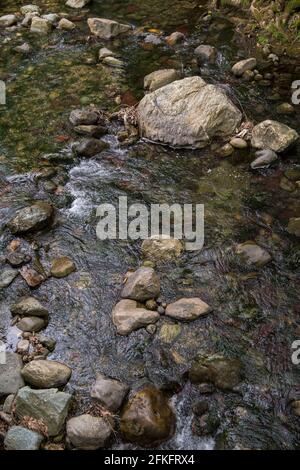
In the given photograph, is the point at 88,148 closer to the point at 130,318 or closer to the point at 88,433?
the point at 130,318

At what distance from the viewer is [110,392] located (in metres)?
4.01

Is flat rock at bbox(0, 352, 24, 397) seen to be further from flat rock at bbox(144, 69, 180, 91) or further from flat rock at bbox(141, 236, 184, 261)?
flat rock at bbox(144, 69, 180, 91)

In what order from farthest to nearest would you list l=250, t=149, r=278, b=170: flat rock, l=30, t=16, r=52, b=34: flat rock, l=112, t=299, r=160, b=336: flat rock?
l=30, t=16, r=52, b=34: flat rock → l=250, t=149, r=278, b=170: flat rock → l=112, t=299, r=160, b=336: flat rock

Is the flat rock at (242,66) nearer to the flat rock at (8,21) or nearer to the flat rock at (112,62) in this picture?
the flat rock at (112,62)

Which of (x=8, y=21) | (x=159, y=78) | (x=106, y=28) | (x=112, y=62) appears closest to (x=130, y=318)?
(x=159, y=78)

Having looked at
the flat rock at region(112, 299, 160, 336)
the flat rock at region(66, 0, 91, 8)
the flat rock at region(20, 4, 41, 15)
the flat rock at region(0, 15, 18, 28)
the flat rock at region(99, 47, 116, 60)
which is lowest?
the flat rock at region(112, 299, 160, 336)

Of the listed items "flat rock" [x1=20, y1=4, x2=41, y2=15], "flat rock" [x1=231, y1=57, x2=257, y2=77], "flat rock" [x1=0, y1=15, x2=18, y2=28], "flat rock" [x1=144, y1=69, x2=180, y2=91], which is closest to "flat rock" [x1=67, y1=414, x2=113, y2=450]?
"flat rock" [x1=144, y1=69, x2=180, y2=91]

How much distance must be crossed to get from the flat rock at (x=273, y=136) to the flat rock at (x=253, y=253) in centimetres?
196

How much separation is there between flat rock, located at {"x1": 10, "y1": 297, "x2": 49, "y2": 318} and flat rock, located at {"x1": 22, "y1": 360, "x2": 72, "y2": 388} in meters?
0.64

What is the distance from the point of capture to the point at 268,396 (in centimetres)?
403

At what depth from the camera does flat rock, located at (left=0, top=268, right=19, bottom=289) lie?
5.11 meters

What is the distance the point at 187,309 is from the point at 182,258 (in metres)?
0.81

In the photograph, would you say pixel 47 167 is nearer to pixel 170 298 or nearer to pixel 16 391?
pixel 170 298

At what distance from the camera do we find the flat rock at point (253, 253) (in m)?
5.21
